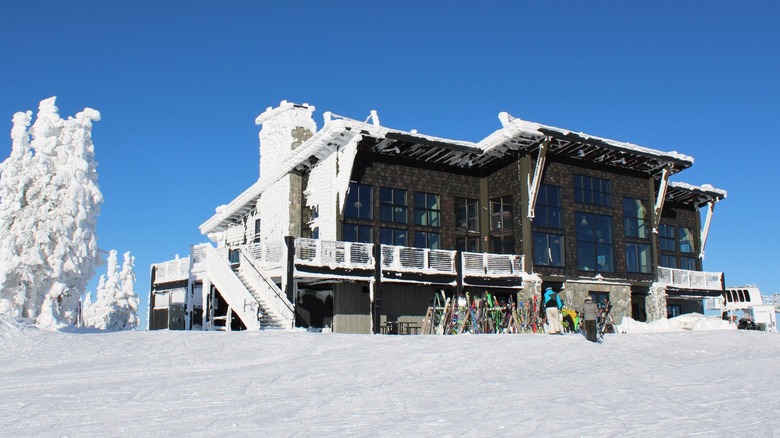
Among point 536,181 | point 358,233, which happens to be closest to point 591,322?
point 536,181

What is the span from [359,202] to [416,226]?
270cm

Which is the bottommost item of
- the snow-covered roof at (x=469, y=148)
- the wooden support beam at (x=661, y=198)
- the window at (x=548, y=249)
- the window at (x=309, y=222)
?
the window at (x=548, y=249)

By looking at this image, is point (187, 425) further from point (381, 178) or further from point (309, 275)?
point (381, 178)

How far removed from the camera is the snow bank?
2769 cm

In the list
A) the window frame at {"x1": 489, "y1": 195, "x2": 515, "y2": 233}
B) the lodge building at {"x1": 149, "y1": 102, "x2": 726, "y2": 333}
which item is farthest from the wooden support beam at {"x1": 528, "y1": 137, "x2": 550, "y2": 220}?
the window frame at {"x1": 489, "y1": 195, "x2": 515, "y2": 233}

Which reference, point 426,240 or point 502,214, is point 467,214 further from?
point 426,240

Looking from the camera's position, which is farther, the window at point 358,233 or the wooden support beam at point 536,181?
the wooden support beam at point 536,181

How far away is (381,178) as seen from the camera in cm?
2812

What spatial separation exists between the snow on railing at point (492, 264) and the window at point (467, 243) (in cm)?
198

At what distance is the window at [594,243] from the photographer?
30.7m

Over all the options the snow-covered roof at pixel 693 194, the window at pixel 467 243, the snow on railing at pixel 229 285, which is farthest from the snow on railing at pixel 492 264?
Answer: the snow-covered roof at pixel 693 194

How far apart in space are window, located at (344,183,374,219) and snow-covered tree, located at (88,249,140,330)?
113ft

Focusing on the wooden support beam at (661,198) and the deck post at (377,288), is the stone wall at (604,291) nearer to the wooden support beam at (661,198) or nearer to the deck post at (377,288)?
the wooden support beam at (661,198)

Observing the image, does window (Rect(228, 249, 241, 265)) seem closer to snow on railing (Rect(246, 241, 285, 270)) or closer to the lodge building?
the lodge building
